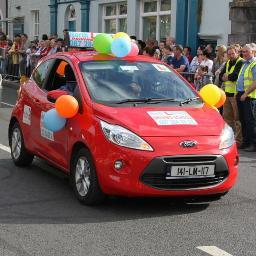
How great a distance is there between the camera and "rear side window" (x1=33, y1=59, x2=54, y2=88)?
788cm

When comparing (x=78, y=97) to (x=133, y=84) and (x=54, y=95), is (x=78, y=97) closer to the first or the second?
(x=54, y=95)

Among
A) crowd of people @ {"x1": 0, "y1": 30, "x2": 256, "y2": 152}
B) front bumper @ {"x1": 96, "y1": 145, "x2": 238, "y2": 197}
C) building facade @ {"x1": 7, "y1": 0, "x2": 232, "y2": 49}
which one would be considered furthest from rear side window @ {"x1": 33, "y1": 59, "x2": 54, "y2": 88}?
building facade @ {"x1": 7, "y1": 0, "x2": 232, "y2": 49}

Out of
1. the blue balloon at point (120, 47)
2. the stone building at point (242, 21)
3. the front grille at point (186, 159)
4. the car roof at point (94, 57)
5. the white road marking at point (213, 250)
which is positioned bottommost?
the white road marking at point (213, 250)

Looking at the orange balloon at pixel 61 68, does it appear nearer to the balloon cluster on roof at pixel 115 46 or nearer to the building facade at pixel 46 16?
the balloon cluster on roof at pixel 115 46

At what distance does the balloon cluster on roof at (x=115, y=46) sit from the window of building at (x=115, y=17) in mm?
16048

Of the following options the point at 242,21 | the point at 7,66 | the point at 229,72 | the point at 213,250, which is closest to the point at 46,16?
the point at 7,66

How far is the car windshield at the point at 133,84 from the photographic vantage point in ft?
22.0

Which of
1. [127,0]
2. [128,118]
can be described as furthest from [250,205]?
[127,0]

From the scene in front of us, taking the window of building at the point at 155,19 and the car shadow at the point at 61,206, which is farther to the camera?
the window of building at the point at 155,19

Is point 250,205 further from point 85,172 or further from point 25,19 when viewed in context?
point 25,19

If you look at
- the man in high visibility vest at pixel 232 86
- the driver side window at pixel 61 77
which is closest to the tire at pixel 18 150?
the driver side window at pixel 61 77

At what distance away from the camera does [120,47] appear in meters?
7.26

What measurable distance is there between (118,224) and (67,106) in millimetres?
1560

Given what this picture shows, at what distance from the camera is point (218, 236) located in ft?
17.6
